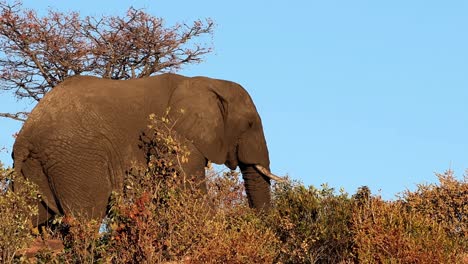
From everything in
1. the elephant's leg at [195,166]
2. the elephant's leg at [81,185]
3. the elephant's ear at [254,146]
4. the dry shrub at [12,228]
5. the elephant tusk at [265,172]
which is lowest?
the dry shrub at [12,228]

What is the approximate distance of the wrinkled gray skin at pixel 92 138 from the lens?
21578 millimetres

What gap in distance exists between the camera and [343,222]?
740 inches

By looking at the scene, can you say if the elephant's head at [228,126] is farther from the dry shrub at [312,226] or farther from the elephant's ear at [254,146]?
the dry shrub at [312,226]

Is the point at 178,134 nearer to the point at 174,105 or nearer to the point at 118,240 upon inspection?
the point at 174,105

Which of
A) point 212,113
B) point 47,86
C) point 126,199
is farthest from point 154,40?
point 126,199

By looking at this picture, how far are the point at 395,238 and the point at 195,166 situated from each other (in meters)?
5.86

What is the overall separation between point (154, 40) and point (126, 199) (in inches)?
584

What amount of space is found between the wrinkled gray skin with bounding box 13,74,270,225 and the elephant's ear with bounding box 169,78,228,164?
0.07ft

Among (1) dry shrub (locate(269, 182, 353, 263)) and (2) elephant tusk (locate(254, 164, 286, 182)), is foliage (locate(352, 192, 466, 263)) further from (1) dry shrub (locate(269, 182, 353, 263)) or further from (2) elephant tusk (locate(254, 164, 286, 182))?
(2) elephant tusk (locate(254, 164, 286, 182))

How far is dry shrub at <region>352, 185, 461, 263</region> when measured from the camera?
1712 cm

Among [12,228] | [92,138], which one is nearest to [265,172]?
[92,138]

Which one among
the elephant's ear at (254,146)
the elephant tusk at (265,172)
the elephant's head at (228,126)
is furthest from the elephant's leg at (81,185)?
the elephant tusk at (265,172)

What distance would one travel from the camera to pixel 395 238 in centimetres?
1727

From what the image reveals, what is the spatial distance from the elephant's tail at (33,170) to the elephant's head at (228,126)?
3186 millimetres
